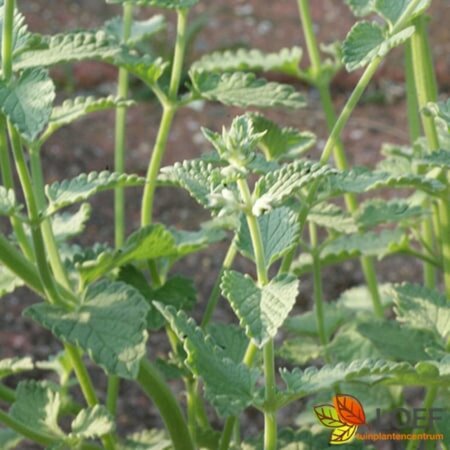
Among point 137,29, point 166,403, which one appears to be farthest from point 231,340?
point 137,29

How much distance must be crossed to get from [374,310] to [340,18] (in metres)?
2.19

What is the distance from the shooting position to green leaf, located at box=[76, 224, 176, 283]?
1017 millimetres

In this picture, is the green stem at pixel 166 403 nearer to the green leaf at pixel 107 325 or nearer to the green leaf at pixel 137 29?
the green leaf at pixel 107 325

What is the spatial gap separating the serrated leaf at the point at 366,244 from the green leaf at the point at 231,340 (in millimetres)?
177

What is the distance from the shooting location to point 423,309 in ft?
3.53

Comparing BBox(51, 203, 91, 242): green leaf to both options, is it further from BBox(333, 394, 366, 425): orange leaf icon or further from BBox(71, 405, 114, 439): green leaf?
BBox(333, 394, 366, 425): orange leaf icon

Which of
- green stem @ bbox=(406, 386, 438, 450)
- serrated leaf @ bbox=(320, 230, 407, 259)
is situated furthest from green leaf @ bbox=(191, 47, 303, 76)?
green stem @ bbox=(406, 386, 438, 450)

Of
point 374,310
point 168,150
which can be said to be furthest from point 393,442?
point 168,150

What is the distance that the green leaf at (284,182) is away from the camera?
0.81m

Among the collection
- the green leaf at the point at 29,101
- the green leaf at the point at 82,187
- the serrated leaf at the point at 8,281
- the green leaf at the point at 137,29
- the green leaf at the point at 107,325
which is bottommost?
the green leaf at the point at 107,325

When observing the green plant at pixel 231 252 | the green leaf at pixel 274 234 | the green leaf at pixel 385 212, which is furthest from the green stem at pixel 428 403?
the green leaf at pixel 274 234

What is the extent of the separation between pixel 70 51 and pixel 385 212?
0.37 meters

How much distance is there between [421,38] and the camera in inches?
45.1

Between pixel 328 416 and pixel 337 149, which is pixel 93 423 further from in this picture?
pixel 337 149
